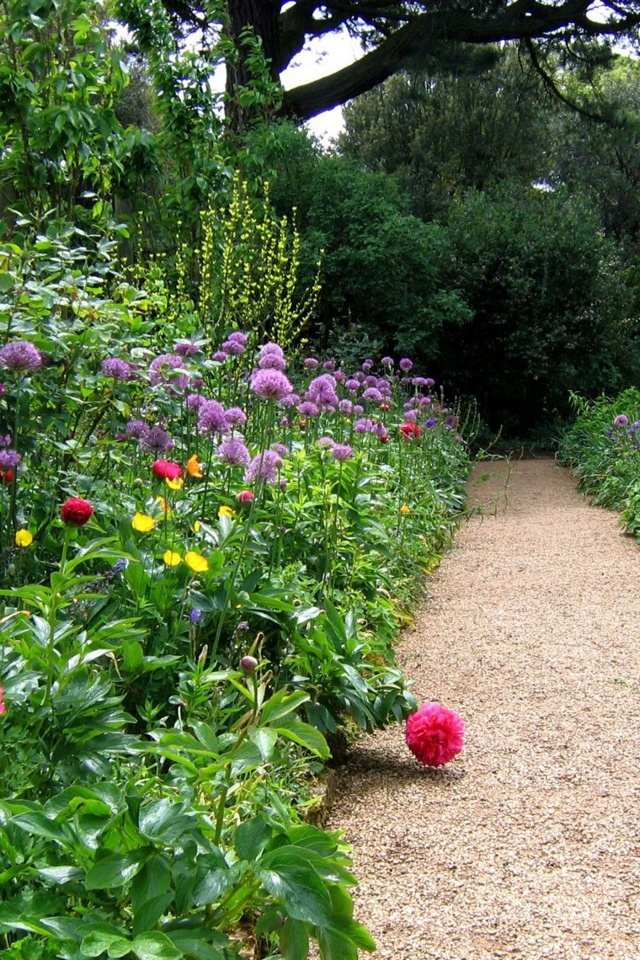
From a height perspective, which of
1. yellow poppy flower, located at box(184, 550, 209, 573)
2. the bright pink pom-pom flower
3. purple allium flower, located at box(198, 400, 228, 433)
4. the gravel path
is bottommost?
the gravel path

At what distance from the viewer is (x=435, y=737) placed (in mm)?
2404

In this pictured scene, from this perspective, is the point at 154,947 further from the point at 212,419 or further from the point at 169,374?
the point at 169,374

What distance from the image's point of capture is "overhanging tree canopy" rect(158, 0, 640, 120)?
35.9ft

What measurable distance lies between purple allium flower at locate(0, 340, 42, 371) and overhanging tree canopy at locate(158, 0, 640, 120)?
9086 millimetres

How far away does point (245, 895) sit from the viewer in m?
1.43

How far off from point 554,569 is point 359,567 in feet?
6.13

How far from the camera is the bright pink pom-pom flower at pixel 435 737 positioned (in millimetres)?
2400

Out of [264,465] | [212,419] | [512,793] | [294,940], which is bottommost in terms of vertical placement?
[512,793]

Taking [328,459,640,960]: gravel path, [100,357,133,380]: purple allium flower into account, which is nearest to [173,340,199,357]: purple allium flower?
[100,357,133,380]: purple allium flower

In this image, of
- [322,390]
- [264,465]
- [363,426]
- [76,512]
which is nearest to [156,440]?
[264,465]

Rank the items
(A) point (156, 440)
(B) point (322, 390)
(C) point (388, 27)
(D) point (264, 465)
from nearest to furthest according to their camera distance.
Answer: (D) point (264, 465)
(A) point (156, 440)
(B) point (322, 390)
(C) point (388, 27)

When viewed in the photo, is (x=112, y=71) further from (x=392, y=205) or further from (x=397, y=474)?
(x=392, y=205)

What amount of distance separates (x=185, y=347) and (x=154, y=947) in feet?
6.99

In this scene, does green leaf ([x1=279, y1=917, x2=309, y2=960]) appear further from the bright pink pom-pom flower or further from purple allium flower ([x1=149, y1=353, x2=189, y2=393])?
purple allium flower ([x1=149, y1=353, x2=189, y2=393])
